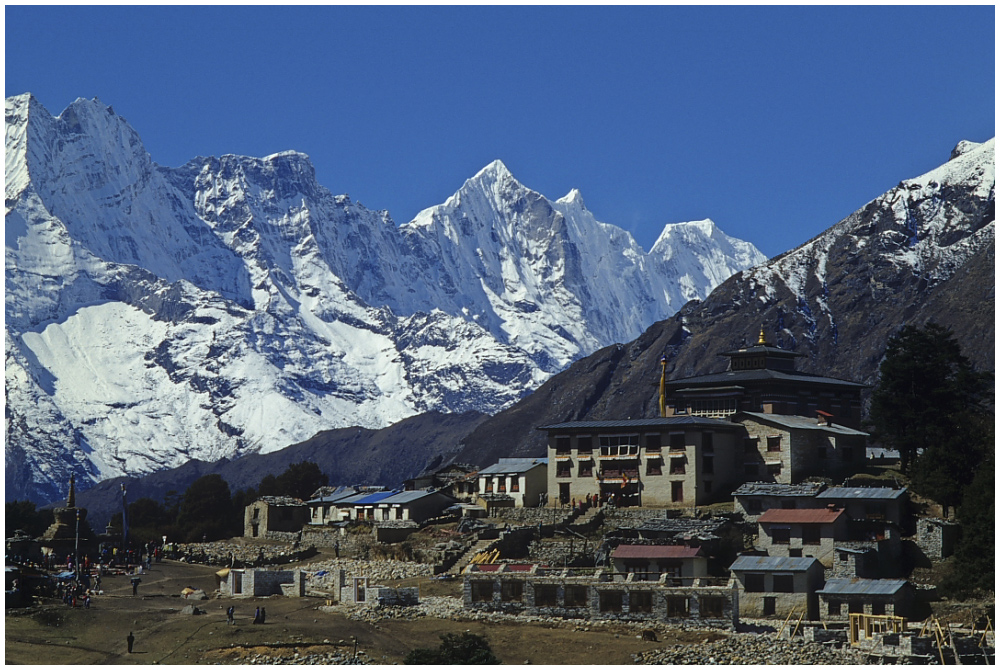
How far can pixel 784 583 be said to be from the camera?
77.3 metres

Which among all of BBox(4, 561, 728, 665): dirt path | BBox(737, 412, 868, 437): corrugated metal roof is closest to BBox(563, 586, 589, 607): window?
BBox(4, 561, 728, 665): dirt path

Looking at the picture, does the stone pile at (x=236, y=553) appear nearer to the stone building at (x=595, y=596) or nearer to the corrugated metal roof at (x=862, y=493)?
the stone building at (x=595, y=596)

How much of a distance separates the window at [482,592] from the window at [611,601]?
6.45 meters

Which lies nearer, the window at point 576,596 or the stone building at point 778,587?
the stone building at point 778,587

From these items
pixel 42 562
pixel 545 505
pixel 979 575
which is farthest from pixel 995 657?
pixel 42 562

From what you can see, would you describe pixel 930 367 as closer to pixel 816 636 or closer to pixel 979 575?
pixel 979 575

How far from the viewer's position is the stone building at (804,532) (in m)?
82.9

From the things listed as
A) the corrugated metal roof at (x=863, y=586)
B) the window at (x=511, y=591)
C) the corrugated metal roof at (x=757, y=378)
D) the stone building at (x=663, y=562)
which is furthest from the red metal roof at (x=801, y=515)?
the corrugated metal roof at (x=757, y=378)

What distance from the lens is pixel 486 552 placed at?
9081cm

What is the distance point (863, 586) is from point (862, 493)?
1129cm

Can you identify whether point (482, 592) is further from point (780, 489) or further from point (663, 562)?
point (780, 489)

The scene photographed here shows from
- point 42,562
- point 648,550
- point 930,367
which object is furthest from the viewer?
point 42,562

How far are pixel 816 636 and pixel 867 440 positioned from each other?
139 ft

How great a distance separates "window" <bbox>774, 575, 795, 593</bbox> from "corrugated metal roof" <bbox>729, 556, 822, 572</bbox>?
0.47m
